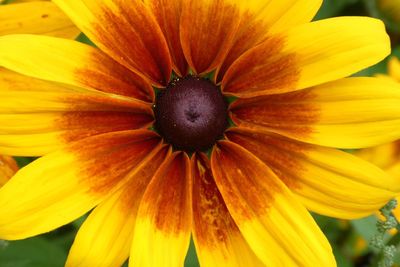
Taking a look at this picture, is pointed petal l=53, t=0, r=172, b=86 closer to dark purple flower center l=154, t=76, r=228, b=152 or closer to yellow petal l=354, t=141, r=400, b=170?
dark purple flower center l=154, t=76, r=228, b=152

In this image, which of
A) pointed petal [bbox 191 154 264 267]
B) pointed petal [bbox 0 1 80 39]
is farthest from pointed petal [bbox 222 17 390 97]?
pointed petal [bbox 0 1 80 39]

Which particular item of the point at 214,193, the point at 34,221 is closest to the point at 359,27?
the point at 214,193

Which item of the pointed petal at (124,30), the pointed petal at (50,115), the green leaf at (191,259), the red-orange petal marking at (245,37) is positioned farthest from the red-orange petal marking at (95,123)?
the green leaf at (191,259)

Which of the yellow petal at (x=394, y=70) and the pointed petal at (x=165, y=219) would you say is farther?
the yellow petal at (x=394, y=70)

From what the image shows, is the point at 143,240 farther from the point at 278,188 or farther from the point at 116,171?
the point at 278,188

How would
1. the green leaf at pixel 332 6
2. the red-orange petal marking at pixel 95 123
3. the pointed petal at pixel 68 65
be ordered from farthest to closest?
the green leaf at pixel 332 6 → the red-orange petal marking at pixel 95 123 → the pointed petal at pixel 68 65

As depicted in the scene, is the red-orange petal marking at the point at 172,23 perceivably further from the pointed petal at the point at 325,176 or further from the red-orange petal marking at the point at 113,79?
the pointed petal at the point at 325,176
